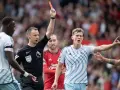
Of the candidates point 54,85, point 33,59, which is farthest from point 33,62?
point 54,85

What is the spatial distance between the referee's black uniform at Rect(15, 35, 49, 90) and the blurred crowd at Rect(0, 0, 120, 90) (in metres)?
7.82

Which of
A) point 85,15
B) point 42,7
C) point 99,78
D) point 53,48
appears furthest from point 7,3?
point 53,48

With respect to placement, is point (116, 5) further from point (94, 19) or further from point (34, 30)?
point (34, 30)

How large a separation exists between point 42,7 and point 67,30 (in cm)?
344

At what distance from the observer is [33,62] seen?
1434cm

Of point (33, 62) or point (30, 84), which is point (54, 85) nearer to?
point (30, 84)

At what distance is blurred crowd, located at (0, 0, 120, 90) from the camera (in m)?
22.9

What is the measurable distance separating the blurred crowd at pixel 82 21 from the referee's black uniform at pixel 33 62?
25.6ft

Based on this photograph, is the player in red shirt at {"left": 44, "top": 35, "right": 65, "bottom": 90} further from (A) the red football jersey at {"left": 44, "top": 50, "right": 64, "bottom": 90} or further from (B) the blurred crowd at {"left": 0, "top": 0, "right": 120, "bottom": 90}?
(B) the blurred crowd at {"left": 0, "top": 0, "right": 120, "bottom": 90}

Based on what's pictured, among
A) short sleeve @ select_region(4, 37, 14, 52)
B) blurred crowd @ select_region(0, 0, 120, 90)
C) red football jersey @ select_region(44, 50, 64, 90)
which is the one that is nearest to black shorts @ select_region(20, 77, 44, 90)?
red football jersey @ select_region(44, 50, 64, 90)

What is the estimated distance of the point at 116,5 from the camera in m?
27.2

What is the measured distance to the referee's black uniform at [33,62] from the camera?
14344 millimetres

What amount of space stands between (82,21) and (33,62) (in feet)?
41.3

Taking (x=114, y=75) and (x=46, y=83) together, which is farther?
(x=114, y=75)
